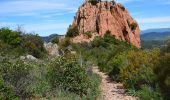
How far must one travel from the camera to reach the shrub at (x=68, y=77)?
69.5 feet

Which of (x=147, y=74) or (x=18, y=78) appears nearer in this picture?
(x=18, y=78)

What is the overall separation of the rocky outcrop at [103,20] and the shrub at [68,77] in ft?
225

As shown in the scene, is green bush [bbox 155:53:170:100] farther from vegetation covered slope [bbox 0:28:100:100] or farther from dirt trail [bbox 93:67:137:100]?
dirt trail [bbox 93:67:137:100]

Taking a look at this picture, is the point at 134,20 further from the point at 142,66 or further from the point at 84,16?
the point at 142,66

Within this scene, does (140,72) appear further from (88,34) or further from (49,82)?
(88,34)

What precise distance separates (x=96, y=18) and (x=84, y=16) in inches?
108

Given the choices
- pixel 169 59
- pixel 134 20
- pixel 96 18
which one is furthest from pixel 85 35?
pixel 169 59

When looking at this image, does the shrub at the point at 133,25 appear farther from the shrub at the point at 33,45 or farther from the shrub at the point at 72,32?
the shrub at the point at 33,45

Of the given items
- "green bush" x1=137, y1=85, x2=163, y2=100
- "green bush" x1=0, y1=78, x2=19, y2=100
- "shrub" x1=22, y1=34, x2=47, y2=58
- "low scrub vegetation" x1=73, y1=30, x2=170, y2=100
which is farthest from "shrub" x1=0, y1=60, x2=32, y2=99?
"shrub" x1=22, y1=34, x2=47, y2=58

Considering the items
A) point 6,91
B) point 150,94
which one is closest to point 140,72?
point 150,94

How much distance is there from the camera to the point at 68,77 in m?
21.3

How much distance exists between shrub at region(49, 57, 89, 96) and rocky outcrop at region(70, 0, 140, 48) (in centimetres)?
6862

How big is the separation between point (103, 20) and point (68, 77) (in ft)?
241

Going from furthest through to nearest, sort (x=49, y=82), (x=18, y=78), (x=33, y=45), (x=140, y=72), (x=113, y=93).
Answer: (x=33, y=45)
(x=113, y=93)
(x=140, y=72)
(x=49, y=82)
(x=18, y=78)
